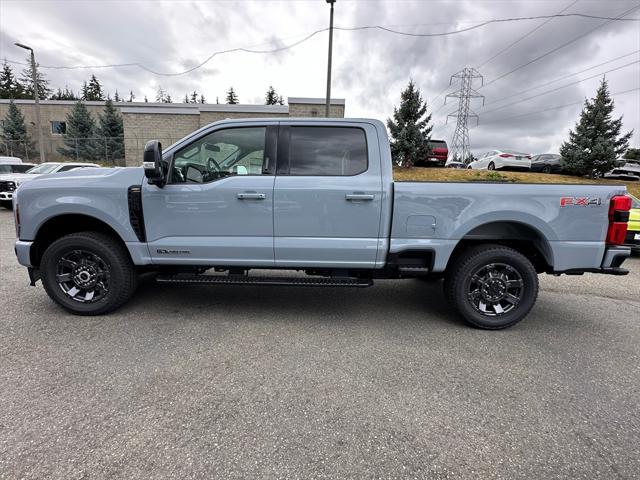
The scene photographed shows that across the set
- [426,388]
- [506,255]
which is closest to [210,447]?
[426,388]

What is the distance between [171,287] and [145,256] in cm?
125

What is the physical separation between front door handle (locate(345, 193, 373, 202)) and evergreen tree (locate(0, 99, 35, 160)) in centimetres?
3997

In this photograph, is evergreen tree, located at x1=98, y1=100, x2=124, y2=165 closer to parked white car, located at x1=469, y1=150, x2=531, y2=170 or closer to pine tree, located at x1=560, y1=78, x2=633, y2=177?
parked white car, located at x1=469, y1=150, x2=531, y2=170

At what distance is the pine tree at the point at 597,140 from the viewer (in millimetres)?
19516

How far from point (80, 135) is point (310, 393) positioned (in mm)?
39262

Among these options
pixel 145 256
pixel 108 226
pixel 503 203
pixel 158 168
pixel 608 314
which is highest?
pixel 158 168

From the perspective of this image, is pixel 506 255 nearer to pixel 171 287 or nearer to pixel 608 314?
pixel 608 314

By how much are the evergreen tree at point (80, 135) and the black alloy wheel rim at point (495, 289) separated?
112 feet

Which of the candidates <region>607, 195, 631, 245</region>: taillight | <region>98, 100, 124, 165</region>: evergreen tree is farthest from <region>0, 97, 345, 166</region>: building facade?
<region>607, 195, 631, 245</region>: taillight

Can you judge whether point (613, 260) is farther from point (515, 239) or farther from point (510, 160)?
point (510, 160)

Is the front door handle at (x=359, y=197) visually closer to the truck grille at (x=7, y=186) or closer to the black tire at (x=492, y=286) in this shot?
the black tire at (x=492, y=286)

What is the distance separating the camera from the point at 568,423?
2.47 m

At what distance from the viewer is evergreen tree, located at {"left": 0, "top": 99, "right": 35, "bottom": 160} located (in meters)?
32.9

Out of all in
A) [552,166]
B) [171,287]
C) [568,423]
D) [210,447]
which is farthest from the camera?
[552,166]
